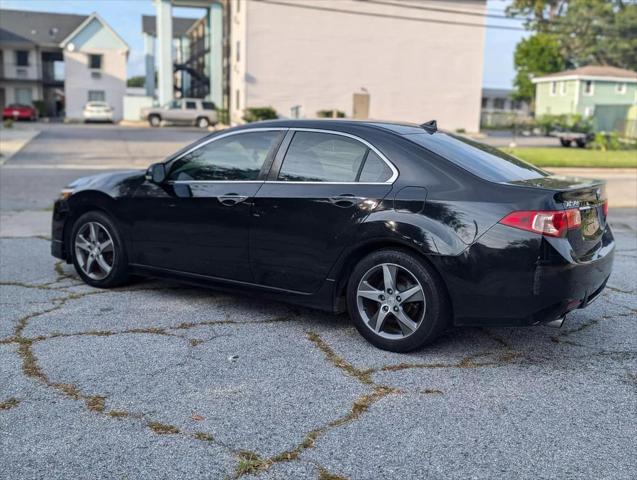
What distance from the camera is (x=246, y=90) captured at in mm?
38938

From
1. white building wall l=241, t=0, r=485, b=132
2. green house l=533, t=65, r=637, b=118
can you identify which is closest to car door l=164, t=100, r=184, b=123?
white building wall l=241, t=0, r=485, b=132

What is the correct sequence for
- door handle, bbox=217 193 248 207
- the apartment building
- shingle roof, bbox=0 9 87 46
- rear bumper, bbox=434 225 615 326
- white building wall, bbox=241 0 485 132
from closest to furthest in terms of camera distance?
rear bumper, bbox=434 225 615 326 < door handle, bbox=217 193 248 207 < white building wall, bbox=241 0 485 132 < the apartment building < shingle roof, bbox=0 9 87 46

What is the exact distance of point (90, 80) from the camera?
56.3 m

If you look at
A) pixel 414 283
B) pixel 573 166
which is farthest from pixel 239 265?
pixel 573 166

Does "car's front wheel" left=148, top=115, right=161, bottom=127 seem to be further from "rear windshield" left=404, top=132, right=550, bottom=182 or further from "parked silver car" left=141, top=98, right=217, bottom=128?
"rear windshield" left=404, top=132, right=550, bottom=182

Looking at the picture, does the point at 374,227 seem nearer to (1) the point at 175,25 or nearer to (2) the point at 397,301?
(2) the point at 397,301

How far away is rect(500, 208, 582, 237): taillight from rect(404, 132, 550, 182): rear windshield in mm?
396

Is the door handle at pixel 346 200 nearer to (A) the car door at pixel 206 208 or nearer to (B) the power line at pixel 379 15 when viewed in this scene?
(A) the car door at pixel 206 208

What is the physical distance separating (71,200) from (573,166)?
2015 centimetres

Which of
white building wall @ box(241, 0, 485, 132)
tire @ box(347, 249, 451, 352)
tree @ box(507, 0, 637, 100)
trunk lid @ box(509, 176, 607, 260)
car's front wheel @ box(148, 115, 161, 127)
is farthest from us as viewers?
tree @ box(507, 0, 637, 100)

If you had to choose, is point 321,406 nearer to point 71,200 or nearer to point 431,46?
point 71,200

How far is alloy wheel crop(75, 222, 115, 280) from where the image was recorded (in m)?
6.25

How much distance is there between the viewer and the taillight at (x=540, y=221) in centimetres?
427

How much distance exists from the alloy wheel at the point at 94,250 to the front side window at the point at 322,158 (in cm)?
203
